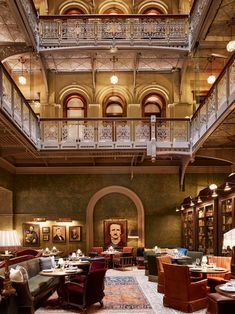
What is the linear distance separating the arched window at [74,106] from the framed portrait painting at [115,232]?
481 cm

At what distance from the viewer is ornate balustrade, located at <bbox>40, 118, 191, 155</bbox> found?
57.5 ft

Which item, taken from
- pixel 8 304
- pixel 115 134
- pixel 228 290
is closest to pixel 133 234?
pixel 115 134

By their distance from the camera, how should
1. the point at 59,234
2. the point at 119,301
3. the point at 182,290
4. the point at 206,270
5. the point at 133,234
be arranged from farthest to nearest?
the point at 59,234
the point at 133,234
the point at 119,301
the point at 206,270
the point at 182,290

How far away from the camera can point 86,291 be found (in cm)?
1025

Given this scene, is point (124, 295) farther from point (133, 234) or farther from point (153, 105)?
point (153, 105)

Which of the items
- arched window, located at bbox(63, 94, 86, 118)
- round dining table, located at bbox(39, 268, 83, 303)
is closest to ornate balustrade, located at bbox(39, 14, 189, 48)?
arched window, located at bbox(63, 94, 86, 118)

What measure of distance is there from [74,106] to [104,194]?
4051mm

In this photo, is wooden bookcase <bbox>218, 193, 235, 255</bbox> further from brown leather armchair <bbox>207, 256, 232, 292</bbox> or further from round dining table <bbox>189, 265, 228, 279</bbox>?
round dining table <bbox>189, 265, 228, 279</bbox>

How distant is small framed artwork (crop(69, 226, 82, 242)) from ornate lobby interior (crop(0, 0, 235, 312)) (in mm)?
97

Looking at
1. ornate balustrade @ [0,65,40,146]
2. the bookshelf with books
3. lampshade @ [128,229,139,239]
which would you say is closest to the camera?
ornate balustrade @ [0,65,40,146]

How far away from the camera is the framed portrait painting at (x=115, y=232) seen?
20734 mm

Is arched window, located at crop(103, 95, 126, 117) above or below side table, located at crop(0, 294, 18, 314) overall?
above

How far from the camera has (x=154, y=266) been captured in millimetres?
14773

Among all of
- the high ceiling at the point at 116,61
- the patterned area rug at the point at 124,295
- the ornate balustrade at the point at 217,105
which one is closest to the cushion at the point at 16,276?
the patterned area rug at the point at 124,295
